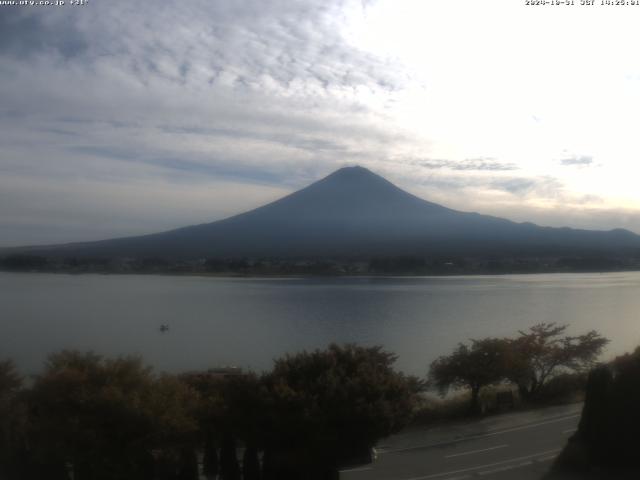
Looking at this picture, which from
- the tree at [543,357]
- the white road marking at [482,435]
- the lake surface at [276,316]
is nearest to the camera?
the white road marking at [482,435]

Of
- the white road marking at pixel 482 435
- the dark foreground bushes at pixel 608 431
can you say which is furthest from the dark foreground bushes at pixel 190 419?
the dark foreground bushes at pixel 608 431

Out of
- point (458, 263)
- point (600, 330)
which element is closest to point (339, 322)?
point (600, 330)

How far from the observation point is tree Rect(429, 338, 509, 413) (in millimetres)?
10469

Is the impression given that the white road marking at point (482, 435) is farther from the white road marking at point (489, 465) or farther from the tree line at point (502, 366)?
the tree line at point (502, 366)

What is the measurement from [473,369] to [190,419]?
5682mm

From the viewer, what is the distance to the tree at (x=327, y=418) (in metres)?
5.94

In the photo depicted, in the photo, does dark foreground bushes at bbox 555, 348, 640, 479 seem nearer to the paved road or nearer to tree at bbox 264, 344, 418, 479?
the paved road

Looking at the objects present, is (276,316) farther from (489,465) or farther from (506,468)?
(506,468)

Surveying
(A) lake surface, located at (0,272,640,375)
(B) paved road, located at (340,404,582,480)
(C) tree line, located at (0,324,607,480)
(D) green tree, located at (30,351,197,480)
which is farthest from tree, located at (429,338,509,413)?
(D) green tree, located at (30,351,197,480)

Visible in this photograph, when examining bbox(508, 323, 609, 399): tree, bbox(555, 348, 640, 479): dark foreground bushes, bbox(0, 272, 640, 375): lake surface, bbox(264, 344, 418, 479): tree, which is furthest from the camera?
bbox(0, 272, 640, 375): lake surface

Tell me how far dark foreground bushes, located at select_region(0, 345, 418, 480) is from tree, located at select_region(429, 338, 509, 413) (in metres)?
4.10

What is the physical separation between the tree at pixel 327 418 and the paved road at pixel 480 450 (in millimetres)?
660

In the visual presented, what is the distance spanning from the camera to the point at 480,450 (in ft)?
24.6

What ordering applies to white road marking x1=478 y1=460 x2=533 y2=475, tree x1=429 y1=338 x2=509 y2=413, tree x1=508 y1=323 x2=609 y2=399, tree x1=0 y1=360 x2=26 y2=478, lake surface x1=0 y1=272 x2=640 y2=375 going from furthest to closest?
1. lake surface x1=0 y1=272 x2=640 y2=375
2. tree x1=508 y1=323 x2=609 y2=399
3. tree x1=429 y1=338 x2=509 y2=413
4. white road marking x1=478 y1=460 x2=533 y2=475
5. tree x1=0 y1=360 x2=26 y2=478
